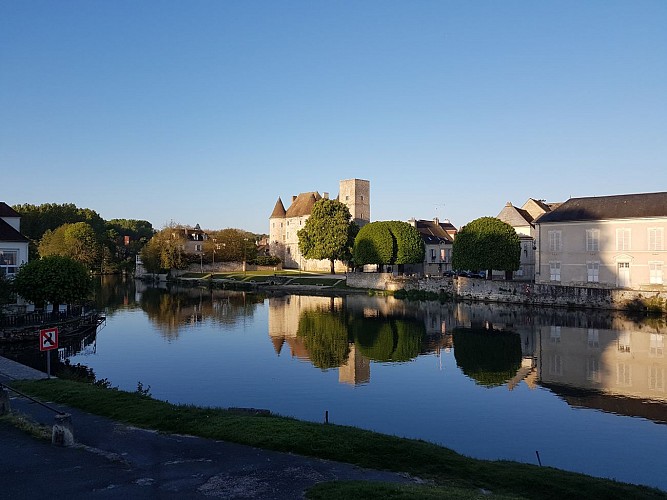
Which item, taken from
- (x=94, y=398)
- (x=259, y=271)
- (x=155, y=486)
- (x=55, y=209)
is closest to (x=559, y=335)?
(x=94, y=398)

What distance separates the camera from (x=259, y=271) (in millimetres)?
92188

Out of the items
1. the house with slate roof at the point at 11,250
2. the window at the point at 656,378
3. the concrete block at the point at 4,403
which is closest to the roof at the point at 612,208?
the window at the point at 656,378

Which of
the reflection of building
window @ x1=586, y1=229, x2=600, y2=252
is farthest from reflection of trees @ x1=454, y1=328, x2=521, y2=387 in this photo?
window @ x1=586, y1=229, x2=600, y2=252

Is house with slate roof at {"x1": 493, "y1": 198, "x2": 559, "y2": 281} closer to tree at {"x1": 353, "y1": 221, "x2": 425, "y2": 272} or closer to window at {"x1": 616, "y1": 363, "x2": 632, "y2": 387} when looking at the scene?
tree at {"x1": 353, "y1": 221, "x2": 425, "y2": 272}

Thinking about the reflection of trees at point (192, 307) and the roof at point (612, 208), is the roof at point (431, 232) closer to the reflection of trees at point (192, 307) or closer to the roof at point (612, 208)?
the reflection of trees at point (192, 307)

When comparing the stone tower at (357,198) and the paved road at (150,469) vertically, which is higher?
the stone tower at (357,198)

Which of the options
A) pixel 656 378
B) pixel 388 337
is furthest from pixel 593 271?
pixel 656 378

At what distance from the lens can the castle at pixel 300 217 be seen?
93.3m

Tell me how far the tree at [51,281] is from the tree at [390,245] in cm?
3943

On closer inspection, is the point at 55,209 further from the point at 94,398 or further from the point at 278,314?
the point at 94,398

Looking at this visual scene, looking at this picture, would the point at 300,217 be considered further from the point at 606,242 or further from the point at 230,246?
the point at 606,242

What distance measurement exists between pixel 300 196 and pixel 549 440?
89.0 metres

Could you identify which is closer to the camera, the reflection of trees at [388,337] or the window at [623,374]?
the window at [623,374]

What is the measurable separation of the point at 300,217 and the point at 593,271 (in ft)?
192
